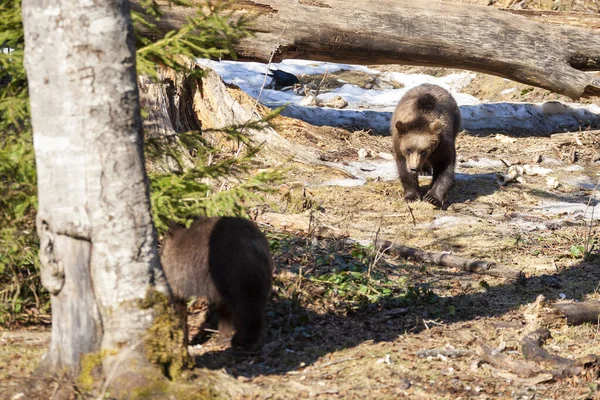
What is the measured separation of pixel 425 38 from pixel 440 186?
9.55ft

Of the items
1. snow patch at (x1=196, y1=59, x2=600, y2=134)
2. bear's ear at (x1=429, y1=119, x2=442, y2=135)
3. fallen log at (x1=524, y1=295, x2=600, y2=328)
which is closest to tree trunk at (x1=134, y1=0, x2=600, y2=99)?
snow patch at (x1=196, y1=59, x2=600, y2=134)

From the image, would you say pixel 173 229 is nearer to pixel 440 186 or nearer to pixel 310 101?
pixel 440 186

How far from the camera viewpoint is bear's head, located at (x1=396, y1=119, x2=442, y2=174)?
35.1ft

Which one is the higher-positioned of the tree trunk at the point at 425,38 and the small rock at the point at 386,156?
the tree trunk at the point at 425,38

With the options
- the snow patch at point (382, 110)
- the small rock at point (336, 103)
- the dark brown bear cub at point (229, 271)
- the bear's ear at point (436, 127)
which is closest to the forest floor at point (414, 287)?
the dark brown bear cub at point (229, 271)

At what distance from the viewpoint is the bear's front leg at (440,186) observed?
10555 millimetres

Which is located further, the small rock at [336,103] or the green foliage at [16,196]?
the small rock at [336,103]

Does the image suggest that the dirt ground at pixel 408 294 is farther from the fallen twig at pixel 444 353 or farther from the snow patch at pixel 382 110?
the snow patch at pixel 382 110

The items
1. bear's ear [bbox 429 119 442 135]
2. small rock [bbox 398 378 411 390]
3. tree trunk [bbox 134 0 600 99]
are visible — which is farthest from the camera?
tree trunk [bbox 134 0 600 99]

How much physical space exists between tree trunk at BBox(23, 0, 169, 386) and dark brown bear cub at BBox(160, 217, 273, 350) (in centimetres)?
100

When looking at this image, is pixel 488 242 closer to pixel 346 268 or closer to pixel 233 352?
pixel 346 268

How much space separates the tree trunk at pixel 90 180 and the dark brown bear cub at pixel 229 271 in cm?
100

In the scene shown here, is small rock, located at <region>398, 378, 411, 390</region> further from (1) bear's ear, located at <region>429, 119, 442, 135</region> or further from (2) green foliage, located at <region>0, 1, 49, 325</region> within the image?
(1) bear's ear, located at <region>429, 119, 442, 135</region>

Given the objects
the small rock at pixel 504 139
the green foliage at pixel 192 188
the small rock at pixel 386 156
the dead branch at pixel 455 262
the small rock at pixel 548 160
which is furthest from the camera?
the small rock at pixel 504 139
